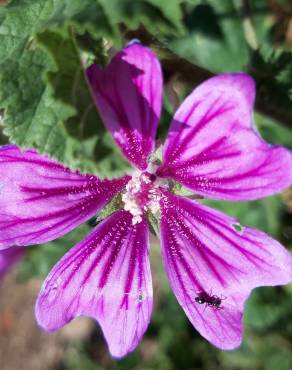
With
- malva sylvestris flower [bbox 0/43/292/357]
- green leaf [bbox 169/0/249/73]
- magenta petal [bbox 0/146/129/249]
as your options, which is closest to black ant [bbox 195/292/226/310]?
malva sylvestris flower [bbox 0/43/292/357]

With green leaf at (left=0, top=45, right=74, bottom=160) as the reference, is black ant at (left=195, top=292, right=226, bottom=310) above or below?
below

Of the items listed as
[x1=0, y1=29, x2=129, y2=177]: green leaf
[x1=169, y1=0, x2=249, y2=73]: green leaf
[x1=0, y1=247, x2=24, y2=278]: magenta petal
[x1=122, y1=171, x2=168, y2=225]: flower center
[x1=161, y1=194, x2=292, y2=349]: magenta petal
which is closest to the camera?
[x1=0, y1=29, x2=129, y2=177]: green leaf

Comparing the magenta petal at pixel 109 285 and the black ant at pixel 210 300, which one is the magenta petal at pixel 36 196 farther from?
the black ant at pixel 210 300

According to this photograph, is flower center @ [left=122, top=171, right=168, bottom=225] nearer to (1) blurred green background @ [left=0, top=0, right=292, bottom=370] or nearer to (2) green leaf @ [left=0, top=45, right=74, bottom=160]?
(1) blurred green background @ [left=0, top=0, right=292, bottom=370]

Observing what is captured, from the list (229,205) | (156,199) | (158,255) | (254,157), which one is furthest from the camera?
(158,255)

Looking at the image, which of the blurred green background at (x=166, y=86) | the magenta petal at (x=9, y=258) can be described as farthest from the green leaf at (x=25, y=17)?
the magenta petal at (x=9, y=258)

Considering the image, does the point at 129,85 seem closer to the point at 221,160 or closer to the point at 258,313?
the point at 221,160

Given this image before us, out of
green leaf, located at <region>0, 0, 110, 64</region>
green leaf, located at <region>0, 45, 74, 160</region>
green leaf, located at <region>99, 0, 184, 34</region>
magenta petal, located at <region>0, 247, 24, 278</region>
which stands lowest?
magenta petal, located at <region>0, 247, 24, 278</region>

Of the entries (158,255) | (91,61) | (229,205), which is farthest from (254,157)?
(158,255)
